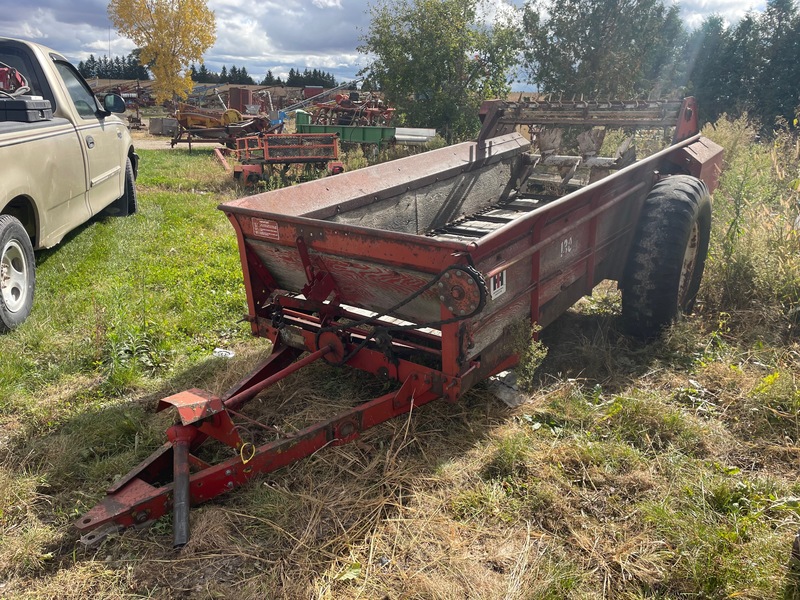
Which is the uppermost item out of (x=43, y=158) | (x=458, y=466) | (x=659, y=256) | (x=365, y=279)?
(x=43, y=158)

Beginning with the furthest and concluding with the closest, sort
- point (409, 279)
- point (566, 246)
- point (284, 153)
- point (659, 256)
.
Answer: point (284, 153), point (659, 256), point (566, 246), point (409, 279)

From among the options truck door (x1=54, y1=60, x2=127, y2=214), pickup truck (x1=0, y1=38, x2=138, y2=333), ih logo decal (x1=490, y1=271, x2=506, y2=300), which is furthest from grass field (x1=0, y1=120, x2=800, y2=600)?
truck door (x1=54, y1=60, x2=127, y2=214)

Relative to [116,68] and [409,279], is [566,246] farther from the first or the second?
[116,68]

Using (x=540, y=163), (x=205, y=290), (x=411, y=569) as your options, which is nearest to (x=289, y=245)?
(x=411, y=569)

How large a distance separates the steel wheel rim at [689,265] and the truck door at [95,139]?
5503mm

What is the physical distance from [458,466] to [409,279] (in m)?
0.98

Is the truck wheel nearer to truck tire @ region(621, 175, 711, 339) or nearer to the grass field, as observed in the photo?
the grass field

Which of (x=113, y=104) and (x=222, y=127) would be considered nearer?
(x=113, y=104)

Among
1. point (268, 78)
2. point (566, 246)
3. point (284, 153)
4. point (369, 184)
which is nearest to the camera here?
point (566, 246)

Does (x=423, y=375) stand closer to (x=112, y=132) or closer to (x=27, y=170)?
(x=27, y=170)

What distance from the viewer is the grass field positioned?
2.29 meters

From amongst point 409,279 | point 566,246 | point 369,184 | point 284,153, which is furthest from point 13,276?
point 284,153

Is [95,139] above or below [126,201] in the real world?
above

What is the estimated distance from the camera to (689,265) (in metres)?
4.54
